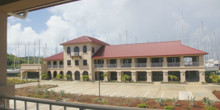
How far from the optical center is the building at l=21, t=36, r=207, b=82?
28.6 meters

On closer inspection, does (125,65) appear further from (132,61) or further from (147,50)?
(147,50)

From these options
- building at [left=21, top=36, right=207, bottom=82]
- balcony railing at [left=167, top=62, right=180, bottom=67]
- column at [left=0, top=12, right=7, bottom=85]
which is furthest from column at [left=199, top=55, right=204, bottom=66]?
column at [left=0, top=12, right=7, bottom=85]

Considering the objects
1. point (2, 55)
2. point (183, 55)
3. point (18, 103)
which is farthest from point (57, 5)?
point (183, 55)

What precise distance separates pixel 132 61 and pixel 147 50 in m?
3.78

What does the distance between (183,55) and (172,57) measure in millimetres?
2549

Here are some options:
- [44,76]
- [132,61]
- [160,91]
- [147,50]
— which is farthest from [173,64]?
[44,76]

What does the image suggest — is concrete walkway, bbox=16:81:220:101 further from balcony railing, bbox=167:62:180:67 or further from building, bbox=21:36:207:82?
building, bbox=21:36:207:82

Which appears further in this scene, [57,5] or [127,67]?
[127,67]

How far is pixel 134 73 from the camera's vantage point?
3125 centimetres

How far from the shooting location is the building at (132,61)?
28.6 meters

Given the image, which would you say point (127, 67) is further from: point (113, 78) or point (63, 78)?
point (63, 78)

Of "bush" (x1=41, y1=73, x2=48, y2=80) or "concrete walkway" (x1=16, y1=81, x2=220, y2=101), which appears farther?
"bush" (x1=41, y1=73, x2=48, y2=80)

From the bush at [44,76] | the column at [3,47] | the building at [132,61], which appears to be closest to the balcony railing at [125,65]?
the building at [132,61]

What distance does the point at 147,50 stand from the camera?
106 ft
